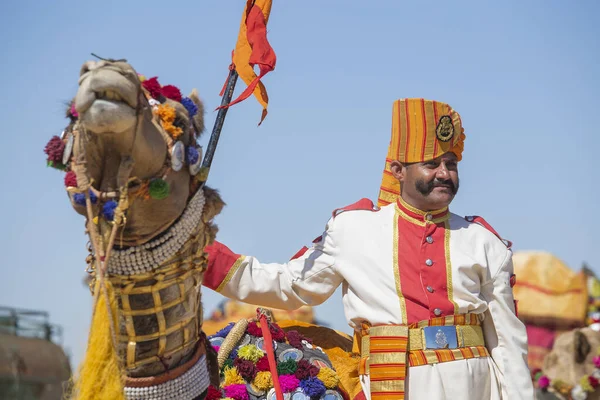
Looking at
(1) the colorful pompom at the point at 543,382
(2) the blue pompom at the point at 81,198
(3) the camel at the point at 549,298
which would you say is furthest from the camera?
(3) the camel at the point at 549,298

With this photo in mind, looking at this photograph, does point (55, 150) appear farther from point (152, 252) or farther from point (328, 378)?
point (328, 378)

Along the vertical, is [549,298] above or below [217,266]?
above

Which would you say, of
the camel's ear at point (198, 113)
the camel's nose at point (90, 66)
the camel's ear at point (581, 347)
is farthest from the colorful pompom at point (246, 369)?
the camel's ear at point (581, 347)

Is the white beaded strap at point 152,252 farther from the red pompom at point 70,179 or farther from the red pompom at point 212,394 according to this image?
the red pompom at point 212,394

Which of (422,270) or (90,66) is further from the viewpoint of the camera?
(422,270)

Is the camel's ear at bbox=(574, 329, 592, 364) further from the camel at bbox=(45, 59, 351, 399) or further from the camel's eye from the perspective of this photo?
the camel's eye

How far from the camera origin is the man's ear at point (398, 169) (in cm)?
559

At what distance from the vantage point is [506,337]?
17.4ft

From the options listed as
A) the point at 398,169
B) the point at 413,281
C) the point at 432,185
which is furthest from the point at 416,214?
the point at 413,281

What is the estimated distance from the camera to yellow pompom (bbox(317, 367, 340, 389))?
503cm

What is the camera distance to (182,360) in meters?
3.83

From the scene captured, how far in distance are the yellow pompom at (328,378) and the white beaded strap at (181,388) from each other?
116 centimetres

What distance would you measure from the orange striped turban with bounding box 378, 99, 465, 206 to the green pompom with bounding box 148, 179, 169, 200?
2.41 m

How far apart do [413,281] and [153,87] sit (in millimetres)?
2256
